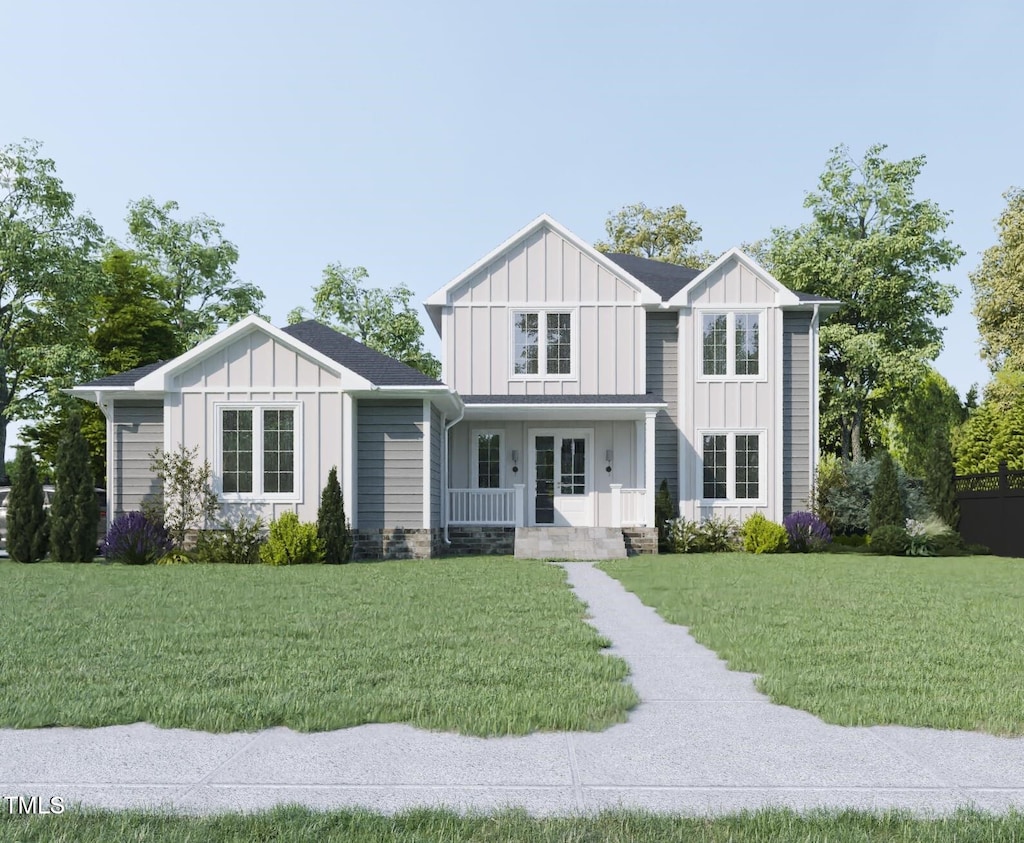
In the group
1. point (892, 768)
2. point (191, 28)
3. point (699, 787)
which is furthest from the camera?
point (191, 28)

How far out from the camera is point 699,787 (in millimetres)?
3750

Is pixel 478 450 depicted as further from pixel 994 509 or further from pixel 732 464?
pixel 994 509

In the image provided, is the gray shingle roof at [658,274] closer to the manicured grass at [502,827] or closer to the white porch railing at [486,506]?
the white porch railing at [486,506]

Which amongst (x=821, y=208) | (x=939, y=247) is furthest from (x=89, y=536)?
(x=939, y=247)

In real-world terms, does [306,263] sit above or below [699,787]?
above

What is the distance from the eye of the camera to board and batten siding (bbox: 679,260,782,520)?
2134cm

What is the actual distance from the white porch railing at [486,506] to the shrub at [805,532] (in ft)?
20.4

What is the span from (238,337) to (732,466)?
1167 centimetres

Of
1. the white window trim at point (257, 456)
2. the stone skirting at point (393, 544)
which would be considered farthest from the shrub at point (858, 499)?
the white window trim at point (257, 456)

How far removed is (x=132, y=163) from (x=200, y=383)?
424cm

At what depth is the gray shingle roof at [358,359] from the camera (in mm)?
17734

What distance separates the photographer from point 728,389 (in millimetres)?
21438

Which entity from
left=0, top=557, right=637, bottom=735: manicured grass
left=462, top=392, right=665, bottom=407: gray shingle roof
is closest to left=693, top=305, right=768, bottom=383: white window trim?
left=462, top=392, right=665, bottom=407: gray shingle roof

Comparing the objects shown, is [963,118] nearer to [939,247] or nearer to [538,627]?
[939,247]
